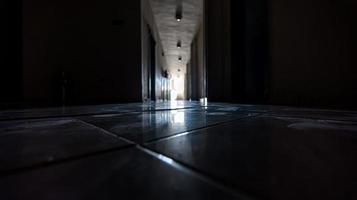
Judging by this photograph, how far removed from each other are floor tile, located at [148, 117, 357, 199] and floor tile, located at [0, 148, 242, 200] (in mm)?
41

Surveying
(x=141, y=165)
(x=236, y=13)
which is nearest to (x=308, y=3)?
(x=236, y=13)

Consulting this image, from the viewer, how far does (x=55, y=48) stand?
297cm

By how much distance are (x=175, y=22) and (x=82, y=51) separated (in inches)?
144

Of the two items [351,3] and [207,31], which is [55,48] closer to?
[207,31]

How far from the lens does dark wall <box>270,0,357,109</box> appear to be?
128 cm

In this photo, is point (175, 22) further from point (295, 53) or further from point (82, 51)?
point (295, 53)

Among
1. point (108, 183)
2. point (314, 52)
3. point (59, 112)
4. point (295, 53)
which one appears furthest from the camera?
point (295, 53)

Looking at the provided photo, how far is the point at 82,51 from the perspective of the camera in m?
3.13

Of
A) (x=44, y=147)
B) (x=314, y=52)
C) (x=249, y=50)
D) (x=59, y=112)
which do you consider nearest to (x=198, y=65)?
(x=249, y=50)

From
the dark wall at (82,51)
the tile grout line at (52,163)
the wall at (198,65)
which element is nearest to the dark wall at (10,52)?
the dark wall at (82,51)

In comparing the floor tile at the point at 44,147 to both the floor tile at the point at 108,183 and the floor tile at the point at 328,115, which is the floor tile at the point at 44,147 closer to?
the floor tile at the point at 108,183

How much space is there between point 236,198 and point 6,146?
0.45 metres

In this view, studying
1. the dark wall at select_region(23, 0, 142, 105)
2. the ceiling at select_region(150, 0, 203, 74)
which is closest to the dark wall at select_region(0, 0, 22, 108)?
the dark wall at select_region(23, 0, 142, 105)

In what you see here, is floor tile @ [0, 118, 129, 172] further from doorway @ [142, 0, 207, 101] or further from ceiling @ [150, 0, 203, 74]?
ceiling @ [150, 0, 203, 74]
